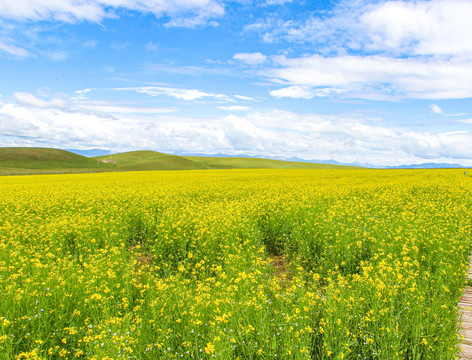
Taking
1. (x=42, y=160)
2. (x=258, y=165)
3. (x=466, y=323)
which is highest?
(x=258, y=165)

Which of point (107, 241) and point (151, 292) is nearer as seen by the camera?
point (151, 292)

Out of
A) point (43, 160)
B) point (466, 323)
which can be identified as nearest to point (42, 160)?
point (43, 160)

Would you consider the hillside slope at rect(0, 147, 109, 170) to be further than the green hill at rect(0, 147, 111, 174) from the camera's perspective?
Yes

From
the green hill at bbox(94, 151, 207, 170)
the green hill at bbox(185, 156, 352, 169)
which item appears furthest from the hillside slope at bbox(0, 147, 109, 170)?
the green hill at bbox(185, 156, 352, 169)

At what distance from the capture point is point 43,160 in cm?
13850

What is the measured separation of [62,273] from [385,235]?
23.2 ft

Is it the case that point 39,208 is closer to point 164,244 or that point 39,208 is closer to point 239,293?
point 164,244

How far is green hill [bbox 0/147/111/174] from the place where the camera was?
12950cm

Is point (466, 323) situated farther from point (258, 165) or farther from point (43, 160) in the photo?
point (43, 160)

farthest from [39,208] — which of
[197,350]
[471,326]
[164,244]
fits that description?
[471,326]

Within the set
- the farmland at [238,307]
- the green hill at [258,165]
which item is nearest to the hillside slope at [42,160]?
the green hill at [258,165]

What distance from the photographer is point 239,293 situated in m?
4.25

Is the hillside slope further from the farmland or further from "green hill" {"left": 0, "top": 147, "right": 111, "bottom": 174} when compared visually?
the farmland

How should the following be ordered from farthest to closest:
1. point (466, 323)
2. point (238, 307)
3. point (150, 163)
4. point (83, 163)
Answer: point (83, 163) < point (150, 163) < point (466, 323) < point (238, 307)
